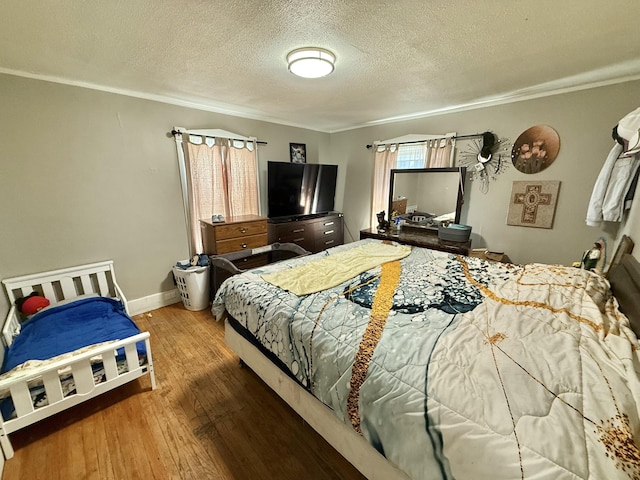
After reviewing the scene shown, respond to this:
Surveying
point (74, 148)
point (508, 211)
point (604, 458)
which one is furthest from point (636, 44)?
point (74, 148)

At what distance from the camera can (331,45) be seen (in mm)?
1682

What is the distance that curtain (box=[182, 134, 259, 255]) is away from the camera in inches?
119

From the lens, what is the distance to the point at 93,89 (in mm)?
2363

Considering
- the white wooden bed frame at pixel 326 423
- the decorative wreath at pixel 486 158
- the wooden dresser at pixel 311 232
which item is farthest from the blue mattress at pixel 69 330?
the decorative wreath at pixel 486 158

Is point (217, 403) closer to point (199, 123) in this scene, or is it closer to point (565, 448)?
point (565, 448)

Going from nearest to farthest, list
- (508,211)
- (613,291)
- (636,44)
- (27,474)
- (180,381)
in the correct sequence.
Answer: (27,474) → (613,291) → (636,44) → (180,381) → (508,211)

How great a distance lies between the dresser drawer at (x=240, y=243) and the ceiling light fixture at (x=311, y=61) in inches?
76.9

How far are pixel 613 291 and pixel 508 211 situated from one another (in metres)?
1.52

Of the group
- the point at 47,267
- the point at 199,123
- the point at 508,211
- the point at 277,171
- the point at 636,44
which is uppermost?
the point at 636,44

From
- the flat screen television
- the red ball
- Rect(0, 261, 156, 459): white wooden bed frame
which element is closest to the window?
the flat screen television

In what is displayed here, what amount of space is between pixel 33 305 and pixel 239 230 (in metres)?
1.88

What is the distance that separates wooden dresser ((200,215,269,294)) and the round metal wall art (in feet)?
9.89

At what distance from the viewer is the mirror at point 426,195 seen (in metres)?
3.17

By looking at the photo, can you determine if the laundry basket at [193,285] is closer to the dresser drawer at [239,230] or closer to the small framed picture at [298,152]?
the dresser drawer at [239,230]
